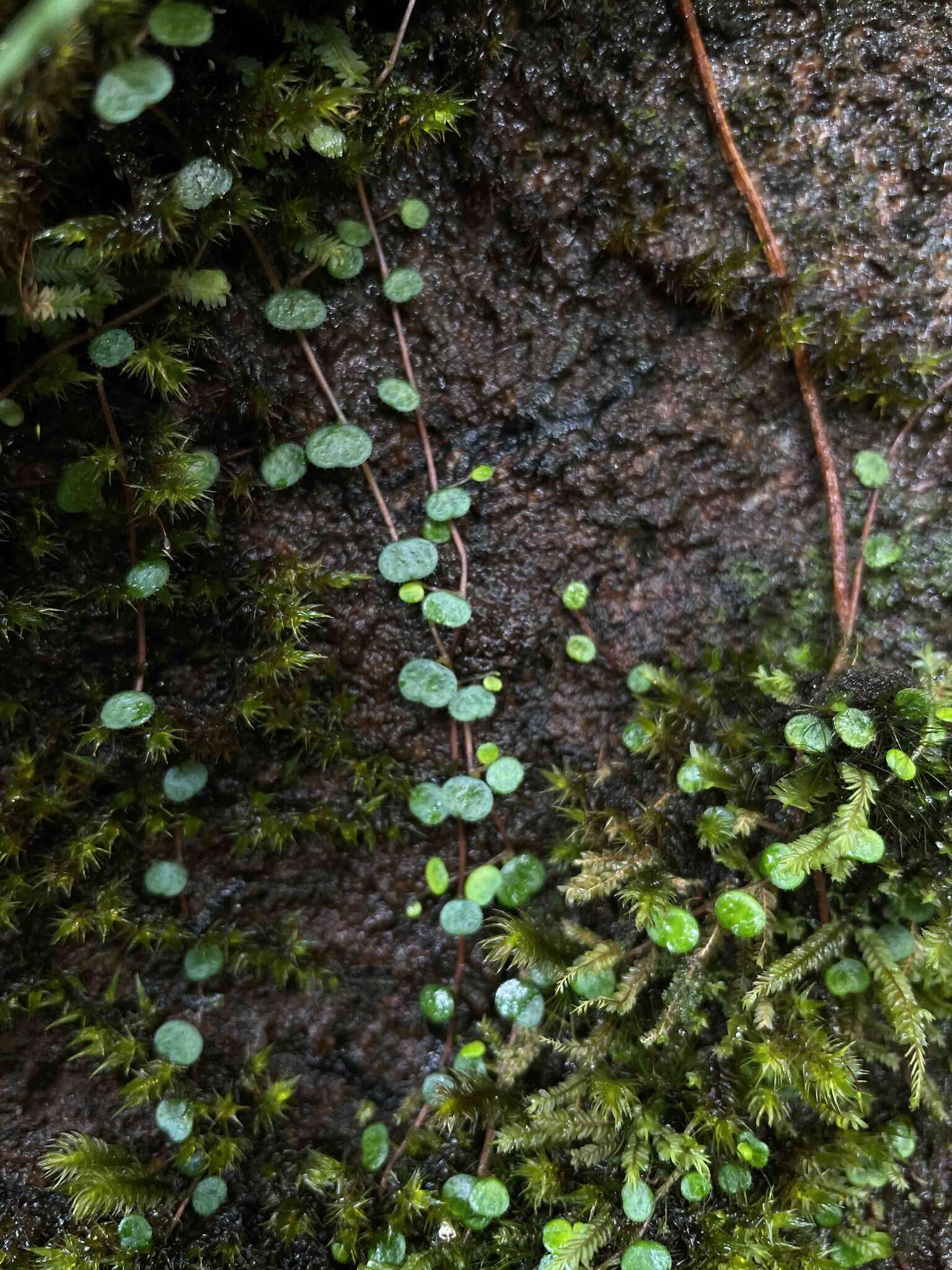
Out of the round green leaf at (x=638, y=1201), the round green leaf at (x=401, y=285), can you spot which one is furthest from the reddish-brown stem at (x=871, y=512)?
the round green leaf at (x=638, y=1201)

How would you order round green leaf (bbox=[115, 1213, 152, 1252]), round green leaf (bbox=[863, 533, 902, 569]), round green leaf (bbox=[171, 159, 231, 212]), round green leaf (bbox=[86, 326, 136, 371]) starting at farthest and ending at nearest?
round green leaf (bbox=[863, 533, 902, 569]) → round green leaf (bbox=[115, 1213, 152, 1252]) → round green leaf (bbox=[86, 326, 136, 371]) → round green leaf (bbox=[171, 159, 231, 212])

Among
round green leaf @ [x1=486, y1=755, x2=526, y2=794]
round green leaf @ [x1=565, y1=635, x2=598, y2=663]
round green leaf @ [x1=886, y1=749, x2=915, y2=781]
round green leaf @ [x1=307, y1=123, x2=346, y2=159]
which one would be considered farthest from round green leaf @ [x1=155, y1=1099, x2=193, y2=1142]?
round green leaf @ [x1=307, y1=123, x2=346, y2=159]

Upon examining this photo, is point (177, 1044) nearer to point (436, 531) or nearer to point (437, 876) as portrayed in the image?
point (437, 876)

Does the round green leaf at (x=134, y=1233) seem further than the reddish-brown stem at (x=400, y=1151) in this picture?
No

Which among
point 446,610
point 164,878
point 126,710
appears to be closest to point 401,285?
point 446,610

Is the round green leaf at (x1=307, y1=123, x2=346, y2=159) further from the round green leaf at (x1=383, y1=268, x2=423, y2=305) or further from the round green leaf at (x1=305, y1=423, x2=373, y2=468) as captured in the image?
the round green leaf at (x1=305, y1=423, x2=373, y2=468)

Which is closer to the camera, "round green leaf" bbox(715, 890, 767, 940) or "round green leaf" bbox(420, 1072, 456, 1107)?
"round green leaf" bbox(715, 890, 767, 940)

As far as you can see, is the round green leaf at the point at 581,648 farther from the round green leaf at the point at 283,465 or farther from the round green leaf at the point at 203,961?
the round green leaf at the point at 203,961
